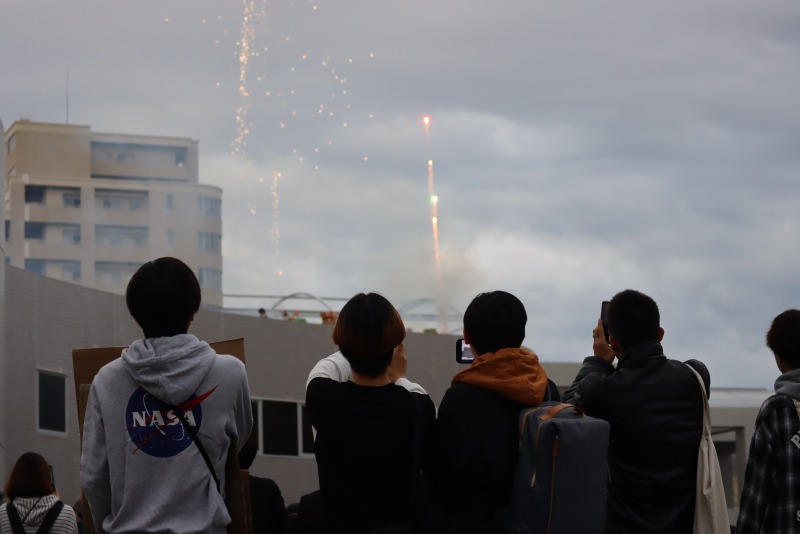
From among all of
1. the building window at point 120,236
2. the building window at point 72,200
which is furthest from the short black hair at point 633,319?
the building window at point 72,200

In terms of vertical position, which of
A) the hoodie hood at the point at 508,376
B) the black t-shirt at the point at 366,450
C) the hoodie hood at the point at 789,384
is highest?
the hoodie hood at the point at 508,376

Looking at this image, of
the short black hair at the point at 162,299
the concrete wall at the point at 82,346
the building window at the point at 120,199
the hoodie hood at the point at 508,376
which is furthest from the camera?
the building window at the point at 120,199

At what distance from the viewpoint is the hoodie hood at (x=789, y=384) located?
18.9 feet

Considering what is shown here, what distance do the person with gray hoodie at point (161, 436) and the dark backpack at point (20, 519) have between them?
255 cm

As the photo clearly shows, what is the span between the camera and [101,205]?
89688 millimetres

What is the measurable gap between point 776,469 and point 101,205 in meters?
87.3

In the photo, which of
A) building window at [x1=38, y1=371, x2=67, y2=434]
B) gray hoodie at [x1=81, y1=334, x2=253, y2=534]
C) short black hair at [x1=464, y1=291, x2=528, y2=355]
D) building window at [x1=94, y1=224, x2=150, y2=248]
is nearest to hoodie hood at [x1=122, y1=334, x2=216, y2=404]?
gray hoodie at [x1=81, y1=334, x2=253, y2=534]

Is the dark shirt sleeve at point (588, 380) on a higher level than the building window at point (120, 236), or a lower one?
lower

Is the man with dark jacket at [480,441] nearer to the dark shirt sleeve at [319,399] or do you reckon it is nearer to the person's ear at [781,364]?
the dark shirt sleeve at [319,399]

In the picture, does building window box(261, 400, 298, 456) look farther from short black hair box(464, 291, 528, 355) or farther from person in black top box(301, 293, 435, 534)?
person in black top box(301, 293, 435, 534)

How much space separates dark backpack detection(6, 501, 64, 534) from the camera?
6926mm

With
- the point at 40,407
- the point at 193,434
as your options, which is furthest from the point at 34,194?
the point at 193,434

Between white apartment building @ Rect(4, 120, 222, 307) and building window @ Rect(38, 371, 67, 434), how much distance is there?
58500 mm

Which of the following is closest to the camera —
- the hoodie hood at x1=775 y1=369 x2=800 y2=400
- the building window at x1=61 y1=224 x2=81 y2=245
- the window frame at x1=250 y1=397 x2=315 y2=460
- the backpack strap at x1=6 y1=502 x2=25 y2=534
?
the hoodie hood at x1=775 y1=369 x2=800 y2=400
